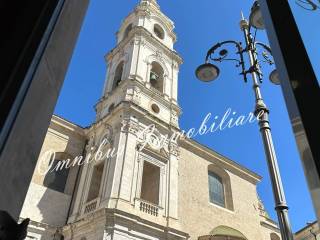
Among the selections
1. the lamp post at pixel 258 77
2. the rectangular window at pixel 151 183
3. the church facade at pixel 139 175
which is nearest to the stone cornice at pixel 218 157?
the church facade at pixel 139 175

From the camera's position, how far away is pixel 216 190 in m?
19.6

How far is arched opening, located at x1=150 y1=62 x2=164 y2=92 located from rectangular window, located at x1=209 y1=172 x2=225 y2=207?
6.13 m

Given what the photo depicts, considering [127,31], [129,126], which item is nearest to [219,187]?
[129,126]

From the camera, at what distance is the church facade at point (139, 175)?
525 inches

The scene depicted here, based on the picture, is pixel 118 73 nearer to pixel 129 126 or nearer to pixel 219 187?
pixel 129 126

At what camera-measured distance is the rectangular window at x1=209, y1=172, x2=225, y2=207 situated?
1897 centimetres

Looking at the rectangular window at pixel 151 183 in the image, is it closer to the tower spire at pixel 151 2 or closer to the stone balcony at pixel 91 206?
the stone balcony at pixel 91 206

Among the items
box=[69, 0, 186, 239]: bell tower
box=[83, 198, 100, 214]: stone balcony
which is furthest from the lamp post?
box=[83, 198, 100, 214]: stone balcony

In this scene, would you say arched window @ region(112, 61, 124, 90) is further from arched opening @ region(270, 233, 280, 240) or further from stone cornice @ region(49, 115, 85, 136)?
arched opening @ region(270, 233, 280, 240)

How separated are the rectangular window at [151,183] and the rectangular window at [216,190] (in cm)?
443

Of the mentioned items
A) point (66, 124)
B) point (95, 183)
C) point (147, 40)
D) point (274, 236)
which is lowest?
point (95, 183)

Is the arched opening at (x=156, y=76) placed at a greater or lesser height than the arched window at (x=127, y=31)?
lesser

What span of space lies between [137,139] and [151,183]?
227 centimetres

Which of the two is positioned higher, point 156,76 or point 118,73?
point 118,73
